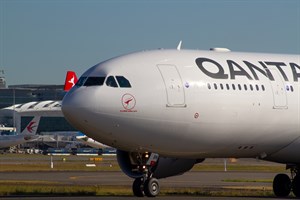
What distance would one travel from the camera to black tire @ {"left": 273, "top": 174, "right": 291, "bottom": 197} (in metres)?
35.8

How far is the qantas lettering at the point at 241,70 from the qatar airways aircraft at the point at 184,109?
0.05 m

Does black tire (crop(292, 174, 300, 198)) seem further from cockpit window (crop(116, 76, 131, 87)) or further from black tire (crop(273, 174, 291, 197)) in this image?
cockpit window (crop(116, 76, 131, 87))

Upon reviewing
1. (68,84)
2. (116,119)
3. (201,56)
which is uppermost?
(201,56)

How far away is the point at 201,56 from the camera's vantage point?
31625mm

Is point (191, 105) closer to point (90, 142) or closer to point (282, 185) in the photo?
point (282, 185)

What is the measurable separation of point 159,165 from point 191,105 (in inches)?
157

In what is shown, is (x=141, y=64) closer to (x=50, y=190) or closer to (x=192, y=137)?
(x=192, y=137)

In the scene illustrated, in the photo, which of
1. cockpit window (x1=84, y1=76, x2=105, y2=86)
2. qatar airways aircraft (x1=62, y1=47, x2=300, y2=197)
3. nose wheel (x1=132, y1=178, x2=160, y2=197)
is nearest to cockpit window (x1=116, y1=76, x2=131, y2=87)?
qatar airways aircraft (x1=62, y1=47, x2=300, y2=197)

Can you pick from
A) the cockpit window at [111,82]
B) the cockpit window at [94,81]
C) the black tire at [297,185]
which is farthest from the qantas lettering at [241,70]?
the black tire at [297,185]

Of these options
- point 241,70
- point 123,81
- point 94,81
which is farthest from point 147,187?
point 241,70

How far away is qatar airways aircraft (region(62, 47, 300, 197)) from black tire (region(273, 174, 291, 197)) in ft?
7.00

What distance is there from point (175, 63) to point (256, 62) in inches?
167

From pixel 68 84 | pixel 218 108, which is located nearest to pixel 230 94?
pixel 218 108

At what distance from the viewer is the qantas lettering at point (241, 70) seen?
31.1 metres
